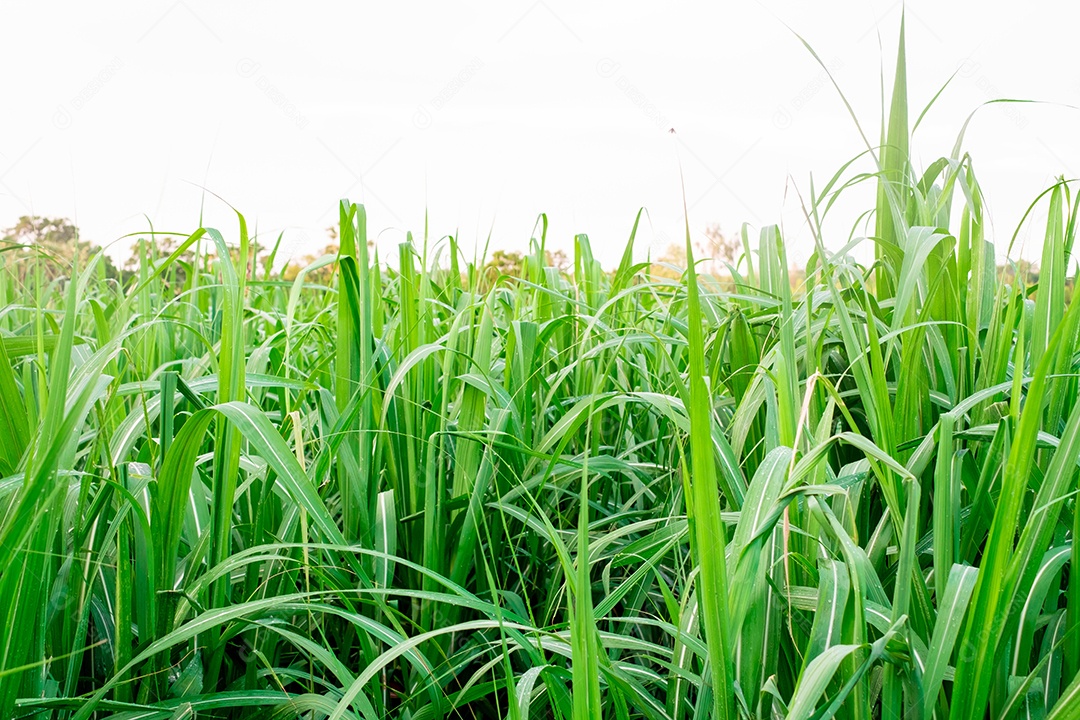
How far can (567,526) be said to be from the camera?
1028 mm

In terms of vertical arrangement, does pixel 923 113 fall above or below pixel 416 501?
above

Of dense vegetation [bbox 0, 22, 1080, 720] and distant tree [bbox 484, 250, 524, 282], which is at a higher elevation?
distant tree [bbox 484, 250, 524, 282]

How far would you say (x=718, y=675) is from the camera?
52cm

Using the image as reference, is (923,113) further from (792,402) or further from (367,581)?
(367,581)

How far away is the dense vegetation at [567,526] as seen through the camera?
548mm

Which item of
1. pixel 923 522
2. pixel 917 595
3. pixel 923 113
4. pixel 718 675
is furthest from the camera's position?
pixel 923 113

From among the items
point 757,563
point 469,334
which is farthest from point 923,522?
point 469,334

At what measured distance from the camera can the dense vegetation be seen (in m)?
0.55

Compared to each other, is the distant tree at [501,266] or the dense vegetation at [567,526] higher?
the distant tree at [501,266]

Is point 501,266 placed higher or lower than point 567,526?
higher

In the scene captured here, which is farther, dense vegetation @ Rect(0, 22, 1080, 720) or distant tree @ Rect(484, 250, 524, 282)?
distant tree @ Rect(484, 250, 524, 282)

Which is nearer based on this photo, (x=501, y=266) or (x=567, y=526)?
(x=567, y=526)

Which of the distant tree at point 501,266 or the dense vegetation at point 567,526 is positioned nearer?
the dense vegetation at point 567,526

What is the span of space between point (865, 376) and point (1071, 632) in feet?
0.84
